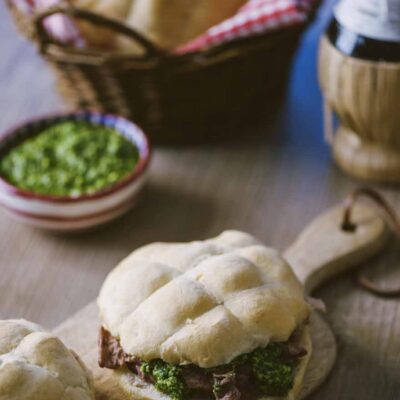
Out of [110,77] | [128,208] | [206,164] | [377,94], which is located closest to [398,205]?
[377,94]

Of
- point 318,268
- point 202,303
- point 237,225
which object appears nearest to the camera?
point 202,303

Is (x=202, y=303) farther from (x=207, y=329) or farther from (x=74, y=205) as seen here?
(x=74, y=205)

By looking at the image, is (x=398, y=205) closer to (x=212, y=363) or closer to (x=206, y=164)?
(x=206, y=164)

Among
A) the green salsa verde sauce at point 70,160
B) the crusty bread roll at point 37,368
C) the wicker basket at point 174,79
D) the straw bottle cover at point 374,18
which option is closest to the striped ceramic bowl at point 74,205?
the green salsa verde sauce at point 70,160

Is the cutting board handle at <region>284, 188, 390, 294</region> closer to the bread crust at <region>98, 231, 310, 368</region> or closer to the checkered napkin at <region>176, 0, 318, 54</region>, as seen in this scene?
the bread crust at <region>98, 231, 310, 368</region>

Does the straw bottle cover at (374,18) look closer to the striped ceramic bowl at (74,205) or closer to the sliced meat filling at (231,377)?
the striped ceramic bowl at (74,205)

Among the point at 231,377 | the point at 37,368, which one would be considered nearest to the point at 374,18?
the point at 231,377

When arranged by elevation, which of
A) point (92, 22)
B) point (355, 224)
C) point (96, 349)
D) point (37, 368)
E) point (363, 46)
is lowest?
point (355, 224)
